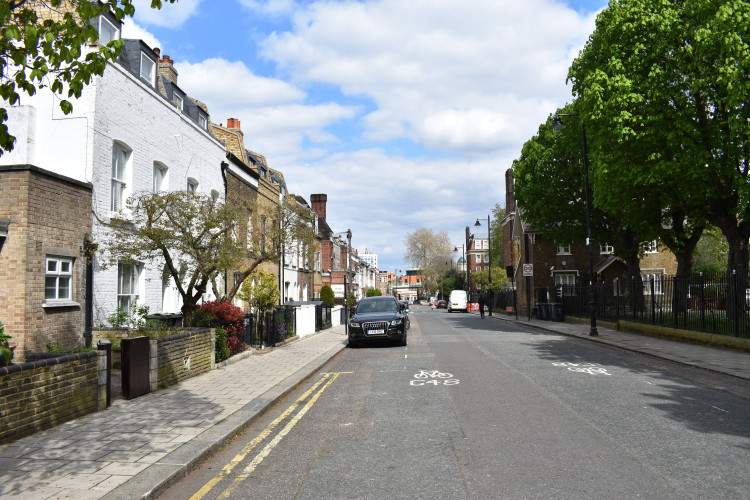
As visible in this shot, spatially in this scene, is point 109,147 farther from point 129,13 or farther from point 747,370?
point 747,370

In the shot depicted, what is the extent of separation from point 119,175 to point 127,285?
288cm

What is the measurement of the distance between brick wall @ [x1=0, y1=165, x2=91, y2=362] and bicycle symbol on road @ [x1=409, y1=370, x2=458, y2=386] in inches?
280

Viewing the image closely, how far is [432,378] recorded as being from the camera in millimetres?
10711

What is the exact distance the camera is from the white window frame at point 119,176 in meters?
13.7

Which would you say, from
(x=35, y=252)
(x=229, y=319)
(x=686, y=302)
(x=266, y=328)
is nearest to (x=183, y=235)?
(x=229, y=319)

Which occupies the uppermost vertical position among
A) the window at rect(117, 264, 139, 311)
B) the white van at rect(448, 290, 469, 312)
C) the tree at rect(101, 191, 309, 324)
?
the tree at rect(101, 191, 309, 324)

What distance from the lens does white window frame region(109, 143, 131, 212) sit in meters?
13.7

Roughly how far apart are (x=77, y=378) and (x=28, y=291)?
13.0ft

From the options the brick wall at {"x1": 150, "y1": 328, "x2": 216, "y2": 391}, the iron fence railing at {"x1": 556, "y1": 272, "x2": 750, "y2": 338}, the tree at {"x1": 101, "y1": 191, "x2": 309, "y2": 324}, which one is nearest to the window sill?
the tree at {"x1": 101, "y1": 191, "x2": 309, "y2": 324}

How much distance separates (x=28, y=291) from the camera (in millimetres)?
10000

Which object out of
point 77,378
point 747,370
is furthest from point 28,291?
point 747,370

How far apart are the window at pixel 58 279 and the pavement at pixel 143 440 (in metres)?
3.43

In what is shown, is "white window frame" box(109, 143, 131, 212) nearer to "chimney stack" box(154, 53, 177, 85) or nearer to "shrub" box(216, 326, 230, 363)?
"shrub" box(216, 326, 230, 363)

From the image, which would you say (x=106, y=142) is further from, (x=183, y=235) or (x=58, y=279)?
(x=58, y=279)
